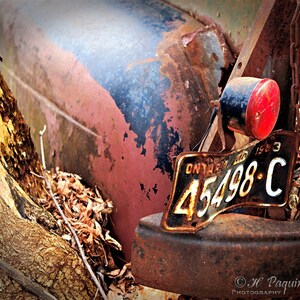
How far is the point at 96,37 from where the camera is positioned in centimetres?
396

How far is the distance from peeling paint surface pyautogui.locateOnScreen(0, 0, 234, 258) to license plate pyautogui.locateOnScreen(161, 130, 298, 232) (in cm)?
58

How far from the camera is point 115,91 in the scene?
11.9 ft

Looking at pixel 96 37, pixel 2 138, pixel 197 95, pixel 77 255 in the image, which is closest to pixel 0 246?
pixel 77 255

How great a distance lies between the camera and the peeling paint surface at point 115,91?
347cm

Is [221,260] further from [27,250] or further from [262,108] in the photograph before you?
[27,250]

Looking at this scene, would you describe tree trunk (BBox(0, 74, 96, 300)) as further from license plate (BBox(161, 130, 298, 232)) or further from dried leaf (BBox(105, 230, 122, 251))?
license plate (BBox(161, 130, 298, 232))

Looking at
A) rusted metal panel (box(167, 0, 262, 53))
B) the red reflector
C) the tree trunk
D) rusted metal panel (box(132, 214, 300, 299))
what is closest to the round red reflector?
the red reflector

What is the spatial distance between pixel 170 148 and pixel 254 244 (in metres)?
0.88

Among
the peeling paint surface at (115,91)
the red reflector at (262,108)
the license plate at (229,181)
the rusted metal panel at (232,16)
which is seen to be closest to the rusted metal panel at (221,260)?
the license plate at (229,181)

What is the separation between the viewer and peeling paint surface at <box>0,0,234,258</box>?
137 inches

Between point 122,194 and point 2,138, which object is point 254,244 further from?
point 2,138

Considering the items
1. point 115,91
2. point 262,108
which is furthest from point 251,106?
point 115,91

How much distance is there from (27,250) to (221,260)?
798 millimetres

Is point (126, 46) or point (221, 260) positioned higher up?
point (126, 46)
